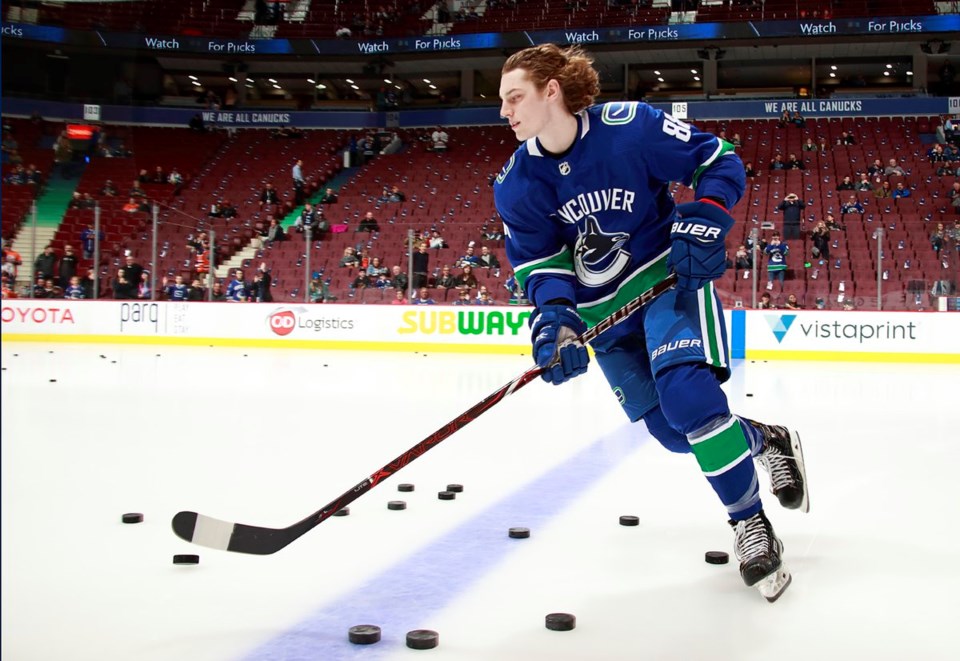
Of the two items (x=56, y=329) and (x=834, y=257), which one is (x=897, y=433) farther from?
(x=56, y=329)

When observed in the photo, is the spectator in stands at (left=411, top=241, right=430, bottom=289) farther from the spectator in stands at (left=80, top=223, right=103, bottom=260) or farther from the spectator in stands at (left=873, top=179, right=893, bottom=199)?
the spectator in stands at (left=873, top=179, right=893, bottom=199)

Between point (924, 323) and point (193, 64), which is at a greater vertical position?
point (193, 64)

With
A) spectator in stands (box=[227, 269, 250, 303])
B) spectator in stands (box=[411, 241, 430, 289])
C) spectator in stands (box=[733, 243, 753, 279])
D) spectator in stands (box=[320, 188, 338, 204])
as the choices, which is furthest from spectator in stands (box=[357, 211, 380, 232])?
spectator in stands (box=[320, 188, 338, 204])

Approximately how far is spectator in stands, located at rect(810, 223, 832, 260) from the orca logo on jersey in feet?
27.9

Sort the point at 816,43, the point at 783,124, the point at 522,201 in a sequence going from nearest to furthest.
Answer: the point at 522,201
the point at 783,124
the point at 816,43

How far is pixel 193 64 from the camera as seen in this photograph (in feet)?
75.0

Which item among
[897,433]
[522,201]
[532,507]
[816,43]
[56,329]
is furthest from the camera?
[816,43]

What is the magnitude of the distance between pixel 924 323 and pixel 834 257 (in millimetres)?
1153

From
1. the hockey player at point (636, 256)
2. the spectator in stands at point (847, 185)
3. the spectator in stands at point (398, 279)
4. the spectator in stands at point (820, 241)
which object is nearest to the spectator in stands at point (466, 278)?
the spectator in stands at point (398, 279)

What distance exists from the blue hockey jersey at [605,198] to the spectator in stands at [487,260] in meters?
8.40

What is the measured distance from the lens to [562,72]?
239cm

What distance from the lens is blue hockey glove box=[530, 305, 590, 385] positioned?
2.30 meters

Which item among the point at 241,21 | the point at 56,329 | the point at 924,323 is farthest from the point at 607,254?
the point at 241,21

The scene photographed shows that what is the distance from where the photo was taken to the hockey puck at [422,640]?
1719 mm
